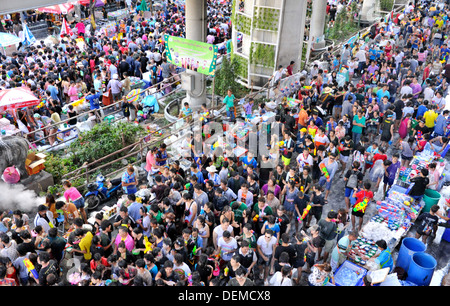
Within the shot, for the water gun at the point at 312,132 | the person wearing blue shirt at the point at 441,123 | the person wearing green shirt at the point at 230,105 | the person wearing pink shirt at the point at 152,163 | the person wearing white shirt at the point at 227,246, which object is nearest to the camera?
the person wearing white shirt at the point at 227,246

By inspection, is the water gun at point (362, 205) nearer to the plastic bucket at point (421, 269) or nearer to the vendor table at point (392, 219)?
the vendor table at point (392, 219)

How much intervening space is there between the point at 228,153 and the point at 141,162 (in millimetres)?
2920

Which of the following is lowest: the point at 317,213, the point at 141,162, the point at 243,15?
the point at 141,162

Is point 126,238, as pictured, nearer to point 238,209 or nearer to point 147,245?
point 147,245

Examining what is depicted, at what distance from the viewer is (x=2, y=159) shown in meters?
9.34

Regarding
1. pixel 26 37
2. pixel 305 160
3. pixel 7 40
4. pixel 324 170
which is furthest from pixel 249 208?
pixel 26 37

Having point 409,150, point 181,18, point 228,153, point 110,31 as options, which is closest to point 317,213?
point 228,153

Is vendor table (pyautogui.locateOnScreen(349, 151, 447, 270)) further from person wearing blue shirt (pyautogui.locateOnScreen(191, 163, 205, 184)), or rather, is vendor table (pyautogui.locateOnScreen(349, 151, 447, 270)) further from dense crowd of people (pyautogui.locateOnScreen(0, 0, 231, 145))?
dense crowd of people (pyautogui.locateOnScreen(0, 0, 231, 145))

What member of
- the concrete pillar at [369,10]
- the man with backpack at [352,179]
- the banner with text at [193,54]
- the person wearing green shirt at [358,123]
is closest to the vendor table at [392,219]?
the man with backpack at [352,179]

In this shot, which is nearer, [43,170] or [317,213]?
[317,213]

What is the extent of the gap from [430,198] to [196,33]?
336 inches

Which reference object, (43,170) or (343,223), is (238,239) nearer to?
(343,223)

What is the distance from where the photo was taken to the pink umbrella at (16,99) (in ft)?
36.1

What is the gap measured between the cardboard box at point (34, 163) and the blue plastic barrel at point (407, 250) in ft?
27.7
